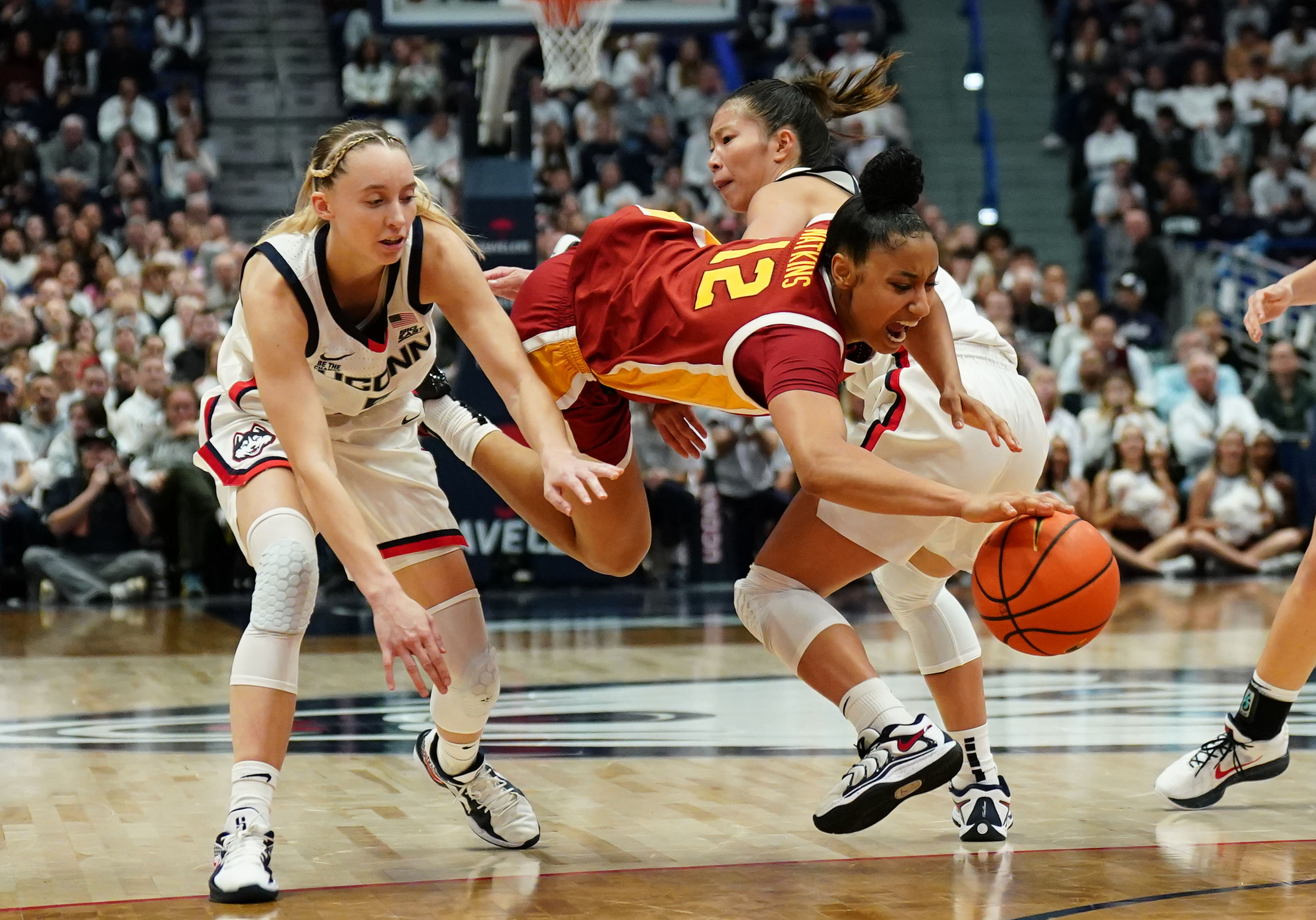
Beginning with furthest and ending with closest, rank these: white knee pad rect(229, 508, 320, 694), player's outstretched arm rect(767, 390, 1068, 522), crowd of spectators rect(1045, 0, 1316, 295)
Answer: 1. crowd of spectators rect(1045, 0, 1316, 295)
2. white knee pad rect(229, 508, 320, 694)
3. player's outstretched arm rect(767, 390, 1068, 522)

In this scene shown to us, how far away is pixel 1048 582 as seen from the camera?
3479 mm

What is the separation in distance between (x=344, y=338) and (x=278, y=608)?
2.11 ft

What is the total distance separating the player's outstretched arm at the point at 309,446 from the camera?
134 inches

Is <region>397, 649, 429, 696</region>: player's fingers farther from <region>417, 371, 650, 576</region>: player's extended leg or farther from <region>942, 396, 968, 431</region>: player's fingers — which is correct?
<region>942, 396, 968, 431</region>: player's fingers

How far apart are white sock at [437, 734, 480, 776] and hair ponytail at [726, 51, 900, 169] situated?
5.63ft

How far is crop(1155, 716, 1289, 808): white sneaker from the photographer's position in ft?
14.0

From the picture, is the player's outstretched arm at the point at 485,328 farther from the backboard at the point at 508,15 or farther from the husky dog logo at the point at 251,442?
the backboard at the point at 508,15

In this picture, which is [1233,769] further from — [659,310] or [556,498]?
[556,498]

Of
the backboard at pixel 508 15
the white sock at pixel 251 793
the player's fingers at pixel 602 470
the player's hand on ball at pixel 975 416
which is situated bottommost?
the white sock at pixel 251 793

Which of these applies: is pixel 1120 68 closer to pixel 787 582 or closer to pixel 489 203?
pixel 489 203

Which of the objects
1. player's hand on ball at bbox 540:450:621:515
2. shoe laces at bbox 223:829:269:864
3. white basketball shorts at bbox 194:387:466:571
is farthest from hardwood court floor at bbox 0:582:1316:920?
player's hand on ball at bbox 540:450:621:515

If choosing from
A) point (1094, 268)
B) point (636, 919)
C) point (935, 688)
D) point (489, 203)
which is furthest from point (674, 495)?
point (636, 919)

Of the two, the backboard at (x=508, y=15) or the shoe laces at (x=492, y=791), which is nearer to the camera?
the shoe laces at (x=492, y=791)

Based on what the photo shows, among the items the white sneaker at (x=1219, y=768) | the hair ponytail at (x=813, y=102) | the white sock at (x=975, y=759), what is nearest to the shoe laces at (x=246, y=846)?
the white sock at (x=975, y=759)
